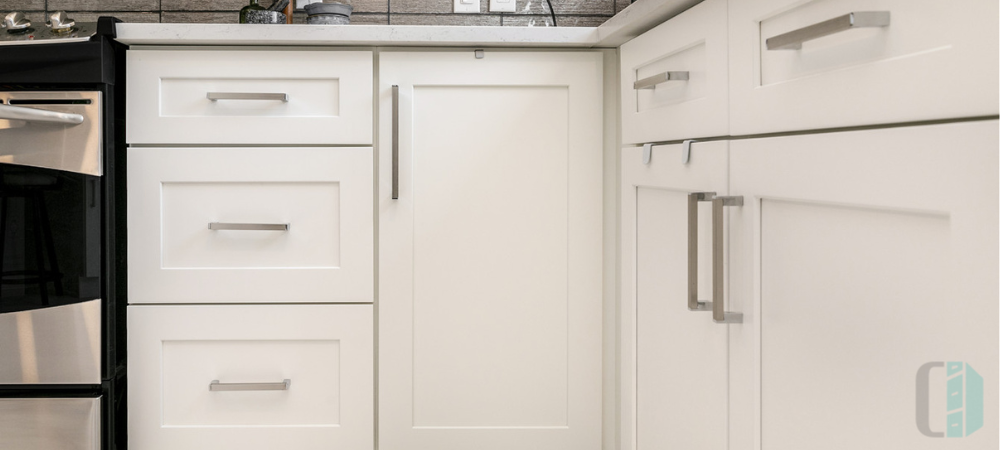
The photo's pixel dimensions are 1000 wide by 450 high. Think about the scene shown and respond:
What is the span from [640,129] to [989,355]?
76cm

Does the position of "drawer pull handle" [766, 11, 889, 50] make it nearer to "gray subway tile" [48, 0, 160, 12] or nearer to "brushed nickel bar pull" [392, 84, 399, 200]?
"brushed nickel bar pull" [392, 84, 399, 200]

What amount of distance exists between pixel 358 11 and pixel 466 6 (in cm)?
29

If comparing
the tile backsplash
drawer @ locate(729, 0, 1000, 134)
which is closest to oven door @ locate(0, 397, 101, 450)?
the tile backsplash

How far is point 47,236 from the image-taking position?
1269 mm

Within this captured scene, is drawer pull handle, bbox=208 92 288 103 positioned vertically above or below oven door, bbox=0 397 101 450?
above

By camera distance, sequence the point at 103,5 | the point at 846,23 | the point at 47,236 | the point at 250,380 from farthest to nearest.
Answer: the point at 103,5, the point at 250,380, the point at 47,236, the point at 846,23

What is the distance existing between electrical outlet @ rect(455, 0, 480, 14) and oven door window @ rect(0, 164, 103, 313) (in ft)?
3.21

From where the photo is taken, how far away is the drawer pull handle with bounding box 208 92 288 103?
1.32 metres

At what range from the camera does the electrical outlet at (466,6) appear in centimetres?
176

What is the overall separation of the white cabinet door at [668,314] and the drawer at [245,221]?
56 cm

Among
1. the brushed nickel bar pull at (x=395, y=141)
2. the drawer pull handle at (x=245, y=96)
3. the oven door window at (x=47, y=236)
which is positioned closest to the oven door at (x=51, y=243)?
the oven door window at (x=47, y=236)

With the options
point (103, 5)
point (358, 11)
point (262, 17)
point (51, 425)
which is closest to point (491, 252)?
point (262, 17)

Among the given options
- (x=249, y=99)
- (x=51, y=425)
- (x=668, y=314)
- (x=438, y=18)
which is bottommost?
(x=51, y=425)

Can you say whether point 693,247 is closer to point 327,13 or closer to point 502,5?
point 327,13
